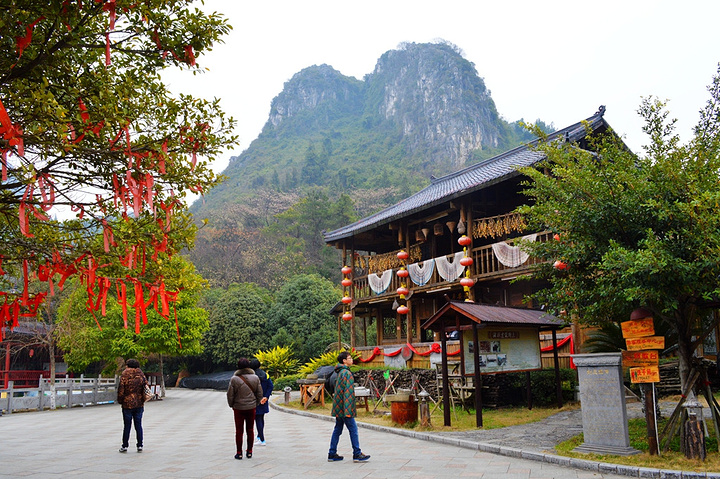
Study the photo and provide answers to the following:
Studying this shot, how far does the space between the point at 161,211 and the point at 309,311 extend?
27.4m

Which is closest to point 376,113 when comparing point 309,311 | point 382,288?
point 309,311

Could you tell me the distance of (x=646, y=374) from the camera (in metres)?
7.40

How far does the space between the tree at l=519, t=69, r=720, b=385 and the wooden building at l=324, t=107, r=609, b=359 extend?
5548 millimetres

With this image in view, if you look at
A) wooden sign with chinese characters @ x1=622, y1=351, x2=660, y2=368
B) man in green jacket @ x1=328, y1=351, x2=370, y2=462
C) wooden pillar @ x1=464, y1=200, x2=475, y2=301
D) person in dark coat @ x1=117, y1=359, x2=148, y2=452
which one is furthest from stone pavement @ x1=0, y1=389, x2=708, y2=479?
wooden pillar @ x1=464, y1=200, x2=475, y2=301

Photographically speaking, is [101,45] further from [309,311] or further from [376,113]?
[376,113]

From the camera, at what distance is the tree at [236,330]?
34.6m

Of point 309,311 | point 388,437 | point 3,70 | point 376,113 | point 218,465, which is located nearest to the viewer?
point 3,70

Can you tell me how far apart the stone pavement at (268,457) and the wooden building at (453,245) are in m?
5.53

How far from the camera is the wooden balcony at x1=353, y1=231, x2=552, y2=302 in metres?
15.5

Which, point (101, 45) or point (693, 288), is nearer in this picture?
point (101, 45)

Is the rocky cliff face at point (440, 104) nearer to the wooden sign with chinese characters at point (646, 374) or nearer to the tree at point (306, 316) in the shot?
the tree at point (306, 316)

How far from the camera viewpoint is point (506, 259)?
1565 centimetres

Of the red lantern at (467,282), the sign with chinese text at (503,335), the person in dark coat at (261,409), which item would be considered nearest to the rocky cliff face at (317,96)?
the red lantern at (467,282)

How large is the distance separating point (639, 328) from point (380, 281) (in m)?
13.4
